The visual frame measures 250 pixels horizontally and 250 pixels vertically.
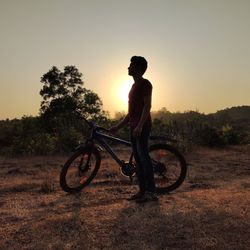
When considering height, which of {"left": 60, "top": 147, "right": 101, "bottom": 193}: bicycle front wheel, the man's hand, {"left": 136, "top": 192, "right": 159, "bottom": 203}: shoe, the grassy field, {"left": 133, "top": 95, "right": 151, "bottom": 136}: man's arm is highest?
{"left": 133, "top": 95, "right": 151, "bottom": 136}: man's arm

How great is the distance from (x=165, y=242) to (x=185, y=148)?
8977 millimetres

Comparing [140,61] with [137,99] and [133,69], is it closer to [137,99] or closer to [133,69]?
[133,69]

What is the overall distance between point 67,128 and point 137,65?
33.8ft

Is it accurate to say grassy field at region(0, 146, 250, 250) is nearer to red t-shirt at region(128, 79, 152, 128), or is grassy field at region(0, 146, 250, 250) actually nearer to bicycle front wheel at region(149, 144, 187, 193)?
bicycle front wheel at region(149, 144, 187, 193)

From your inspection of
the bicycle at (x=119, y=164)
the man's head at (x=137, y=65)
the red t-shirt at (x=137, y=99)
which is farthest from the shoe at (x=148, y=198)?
the man's head at (x=137, y=65)

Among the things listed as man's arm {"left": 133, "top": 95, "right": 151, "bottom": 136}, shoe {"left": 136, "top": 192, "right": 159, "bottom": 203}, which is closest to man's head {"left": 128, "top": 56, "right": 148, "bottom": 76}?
man's arm {"left": 133, "top": 95, "right": 151, "bottom": 136}

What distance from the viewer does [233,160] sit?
12.7 metres

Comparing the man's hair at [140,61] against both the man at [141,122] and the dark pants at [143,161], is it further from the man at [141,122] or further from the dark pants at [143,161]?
the dark pants at [143,161]

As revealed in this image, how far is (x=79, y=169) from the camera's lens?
26.9 ft

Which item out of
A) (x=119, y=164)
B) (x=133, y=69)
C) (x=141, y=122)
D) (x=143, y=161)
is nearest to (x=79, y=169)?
(x=119, y=164)

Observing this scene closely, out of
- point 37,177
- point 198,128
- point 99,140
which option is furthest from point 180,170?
point 198,128

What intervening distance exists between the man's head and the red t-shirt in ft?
0.46

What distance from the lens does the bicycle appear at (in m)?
7.89

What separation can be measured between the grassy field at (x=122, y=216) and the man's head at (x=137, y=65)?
76.7 inches
